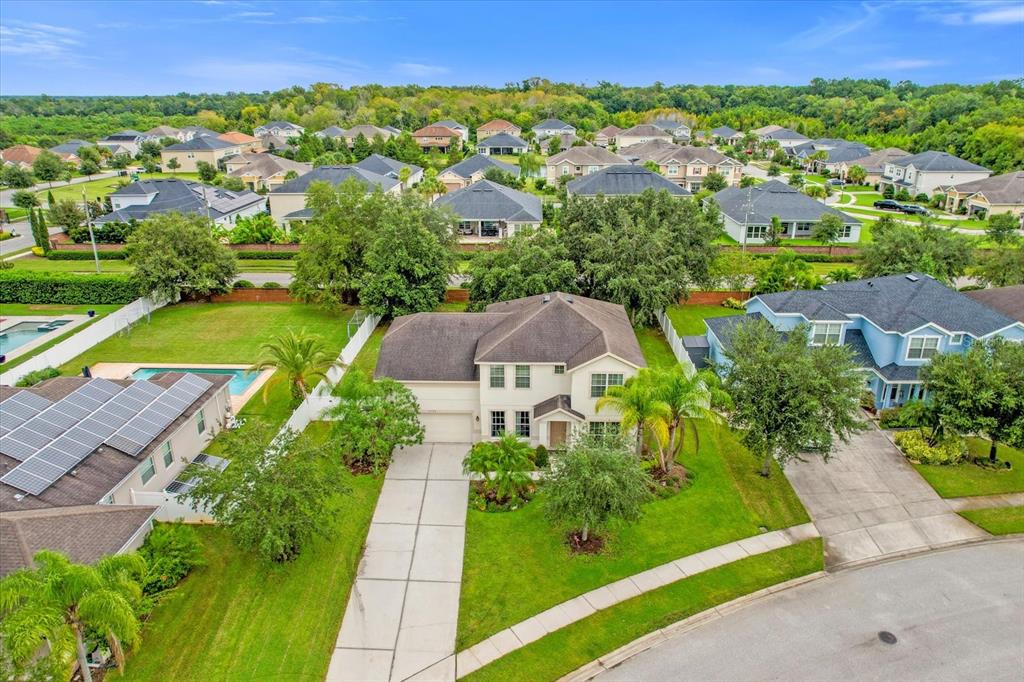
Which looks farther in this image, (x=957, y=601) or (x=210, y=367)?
(x=210, y=367)

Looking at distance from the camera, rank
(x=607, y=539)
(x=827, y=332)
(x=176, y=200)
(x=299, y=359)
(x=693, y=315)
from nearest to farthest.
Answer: (x=607, y=539) < (x=299, y=359) < (x=827, y=332) < (x=693, y=315) < (x=176, y=200)

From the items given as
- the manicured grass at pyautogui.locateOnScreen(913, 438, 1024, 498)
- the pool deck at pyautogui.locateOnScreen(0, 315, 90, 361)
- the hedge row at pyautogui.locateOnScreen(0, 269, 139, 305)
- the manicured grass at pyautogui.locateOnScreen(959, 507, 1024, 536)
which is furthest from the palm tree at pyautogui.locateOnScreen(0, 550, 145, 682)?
the hedge row at pyautogui.locateOnScreen(0, 269, 139, 305)

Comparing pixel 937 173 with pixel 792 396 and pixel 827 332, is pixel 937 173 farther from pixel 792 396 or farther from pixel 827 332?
Answer: pixel 792 396

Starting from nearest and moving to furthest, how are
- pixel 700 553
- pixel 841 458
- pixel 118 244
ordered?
pixel 700 553
pixel 841 458
pixel 118 244

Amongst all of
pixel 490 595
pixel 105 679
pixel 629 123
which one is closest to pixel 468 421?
pixel 490 595

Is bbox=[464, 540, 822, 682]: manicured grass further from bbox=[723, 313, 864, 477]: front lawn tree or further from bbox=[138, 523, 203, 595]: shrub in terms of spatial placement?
bbox=[138, 523, 203, 595]: shrub

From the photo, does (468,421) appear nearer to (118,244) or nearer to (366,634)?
(366,634)

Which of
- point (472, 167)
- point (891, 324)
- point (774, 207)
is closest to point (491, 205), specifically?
point (472, 167)
